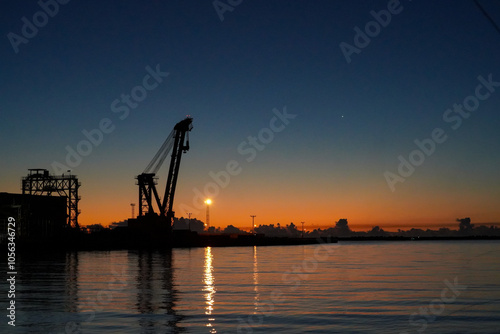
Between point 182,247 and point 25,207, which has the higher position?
point 25,207

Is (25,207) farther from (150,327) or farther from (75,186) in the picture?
(150,327)

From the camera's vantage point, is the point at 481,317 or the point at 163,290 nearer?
the point at 481,317

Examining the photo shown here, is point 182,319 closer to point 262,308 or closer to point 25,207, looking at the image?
point 262,308

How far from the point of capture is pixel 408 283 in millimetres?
38844

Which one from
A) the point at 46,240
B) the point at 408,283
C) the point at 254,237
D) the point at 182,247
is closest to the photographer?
the point at 408,283

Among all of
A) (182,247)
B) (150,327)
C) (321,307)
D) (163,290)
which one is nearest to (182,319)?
(150,327)

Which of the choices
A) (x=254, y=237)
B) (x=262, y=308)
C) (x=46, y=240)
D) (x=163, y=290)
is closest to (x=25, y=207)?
(x=46, y=240)

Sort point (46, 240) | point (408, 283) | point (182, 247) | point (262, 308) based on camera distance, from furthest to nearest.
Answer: point (182, 247) → point (46, 240) → point (408, 283) → point (262, 308)

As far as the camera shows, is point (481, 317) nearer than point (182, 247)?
Yes

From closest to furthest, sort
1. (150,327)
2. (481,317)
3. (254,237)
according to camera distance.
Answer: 1. (150,327)
2. (481,317)
3. (254,237)

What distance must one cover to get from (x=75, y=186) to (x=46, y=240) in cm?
2020

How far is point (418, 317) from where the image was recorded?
928 inches

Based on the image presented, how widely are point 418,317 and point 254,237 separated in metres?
171

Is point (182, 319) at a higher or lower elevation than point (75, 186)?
lower
